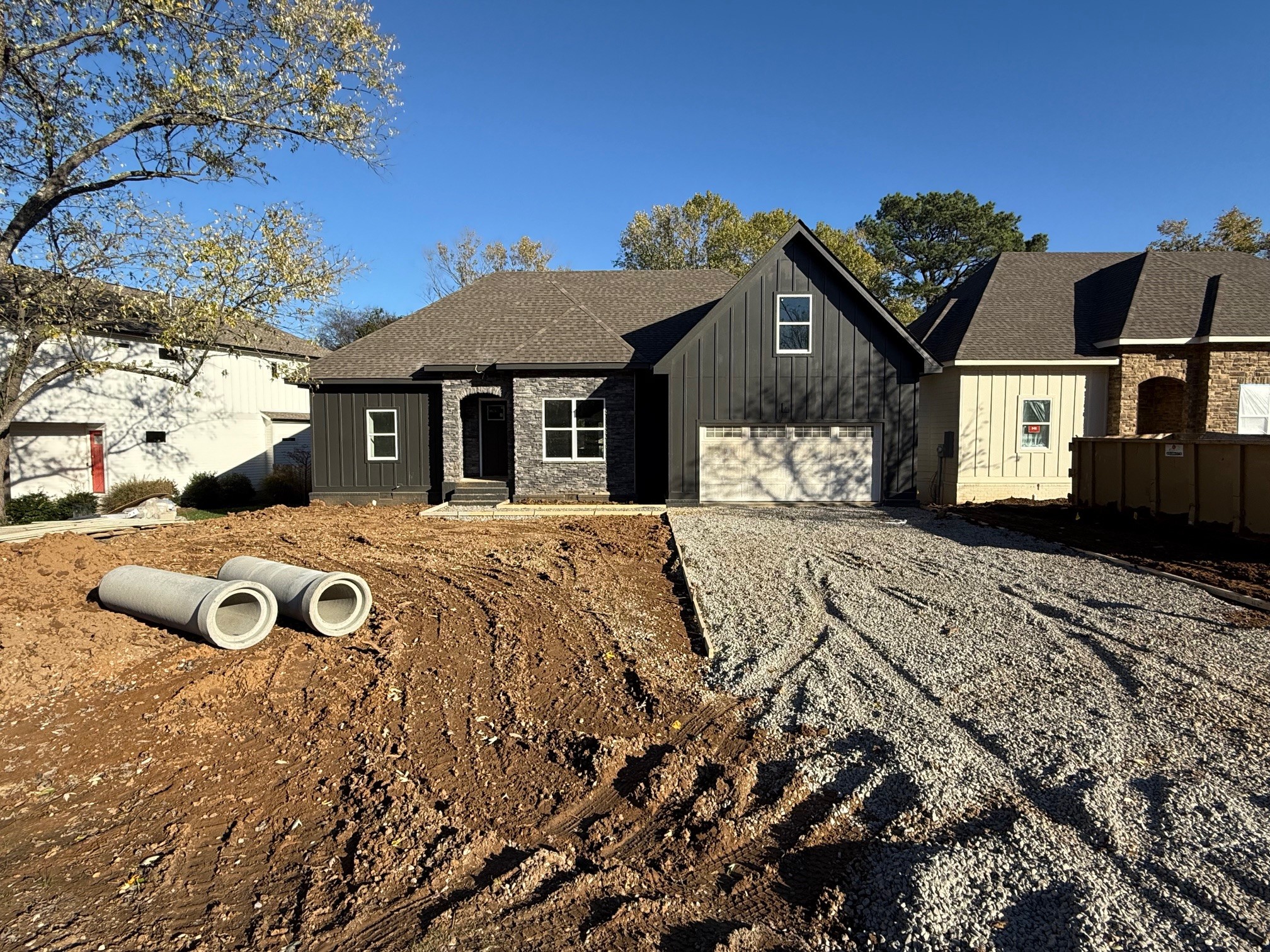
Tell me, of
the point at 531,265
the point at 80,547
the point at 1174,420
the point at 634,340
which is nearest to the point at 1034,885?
the point at 80,547

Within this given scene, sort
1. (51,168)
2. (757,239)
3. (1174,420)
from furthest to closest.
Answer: (757,239) → (1174,420) → (51,168)

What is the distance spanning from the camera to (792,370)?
604 inches

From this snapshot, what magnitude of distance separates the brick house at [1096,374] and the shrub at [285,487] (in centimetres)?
1830

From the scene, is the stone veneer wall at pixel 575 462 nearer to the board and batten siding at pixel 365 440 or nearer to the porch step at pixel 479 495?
the porch step at pixel 479 495

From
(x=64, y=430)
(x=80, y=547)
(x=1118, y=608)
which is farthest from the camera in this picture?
(x=64, y=430)

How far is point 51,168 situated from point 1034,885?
756 inches

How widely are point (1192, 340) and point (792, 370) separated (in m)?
9.32

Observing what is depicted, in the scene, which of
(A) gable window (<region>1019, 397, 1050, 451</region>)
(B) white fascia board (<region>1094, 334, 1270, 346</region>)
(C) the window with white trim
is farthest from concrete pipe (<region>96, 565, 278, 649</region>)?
(C) the window with white trim

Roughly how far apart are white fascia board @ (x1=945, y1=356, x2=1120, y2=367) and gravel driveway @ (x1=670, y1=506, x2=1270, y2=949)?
811 cm

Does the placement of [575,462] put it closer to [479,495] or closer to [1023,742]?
[479,495]

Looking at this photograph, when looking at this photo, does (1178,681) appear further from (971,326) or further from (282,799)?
(971,326)

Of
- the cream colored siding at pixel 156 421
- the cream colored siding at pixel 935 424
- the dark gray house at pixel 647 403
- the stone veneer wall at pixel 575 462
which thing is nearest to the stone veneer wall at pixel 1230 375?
the cream colored siding at pixel 935 424

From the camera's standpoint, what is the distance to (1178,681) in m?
5.43

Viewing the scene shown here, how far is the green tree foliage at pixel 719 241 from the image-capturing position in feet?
118
